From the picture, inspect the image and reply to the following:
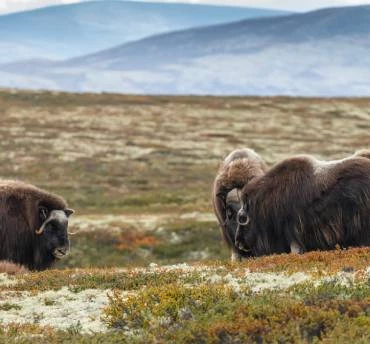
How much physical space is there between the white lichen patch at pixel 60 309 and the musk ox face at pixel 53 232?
5432mm

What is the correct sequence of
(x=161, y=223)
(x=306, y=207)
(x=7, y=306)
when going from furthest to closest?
(x=161, y=223) → (x=306, y=207) → (x=7, y=306)

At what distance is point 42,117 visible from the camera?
8856cm

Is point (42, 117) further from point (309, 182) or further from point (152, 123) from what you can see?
point (309, 182)

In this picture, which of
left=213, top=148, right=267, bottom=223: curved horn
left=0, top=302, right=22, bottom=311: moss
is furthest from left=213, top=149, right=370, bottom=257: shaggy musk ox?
left=0, top=302, right=22, bottom=311: moss

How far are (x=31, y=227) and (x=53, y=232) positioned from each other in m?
0.52

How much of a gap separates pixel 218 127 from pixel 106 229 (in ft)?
175

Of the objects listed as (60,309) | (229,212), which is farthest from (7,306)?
(229,212)

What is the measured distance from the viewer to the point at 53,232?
17.5 meters

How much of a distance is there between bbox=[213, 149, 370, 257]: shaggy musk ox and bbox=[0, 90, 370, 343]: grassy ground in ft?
4.70

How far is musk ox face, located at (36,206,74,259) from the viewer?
57.1 feet

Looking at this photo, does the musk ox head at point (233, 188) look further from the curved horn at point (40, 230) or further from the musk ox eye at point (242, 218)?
the curved horn at point (40, 230)

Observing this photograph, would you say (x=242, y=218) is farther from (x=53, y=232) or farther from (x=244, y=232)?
(x=53, y=232)

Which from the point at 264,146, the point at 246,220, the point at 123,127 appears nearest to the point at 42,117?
the point at 123,127

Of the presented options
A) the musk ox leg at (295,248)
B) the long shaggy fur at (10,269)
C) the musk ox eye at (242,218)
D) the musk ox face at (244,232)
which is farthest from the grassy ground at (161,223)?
the musk ox leg at (295,248)
